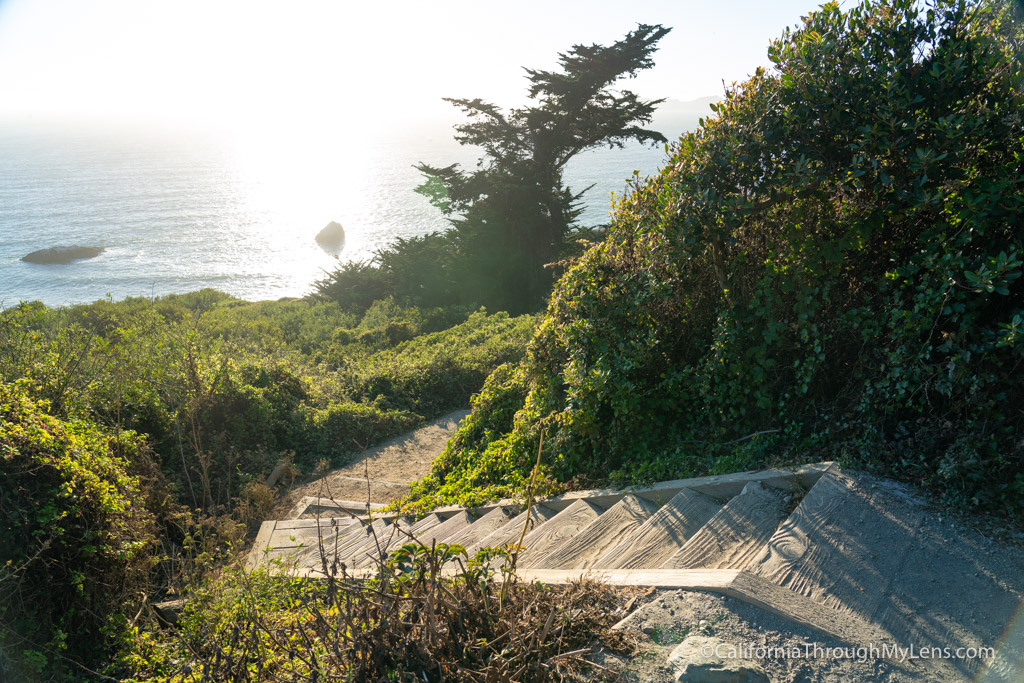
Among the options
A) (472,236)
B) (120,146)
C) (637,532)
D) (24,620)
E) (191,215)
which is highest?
(120,146)

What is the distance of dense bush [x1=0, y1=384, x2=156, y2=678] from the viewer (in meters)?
3.85

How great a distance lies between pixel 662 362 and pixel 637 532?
1.70 metres

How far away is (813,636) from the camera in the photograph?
7.54ft

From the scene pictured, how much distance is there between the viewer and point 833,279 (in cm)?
383

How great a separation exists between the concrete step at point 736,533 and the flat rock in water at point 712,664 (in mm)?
687

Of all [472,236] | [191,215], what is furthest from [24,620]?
[191,215]

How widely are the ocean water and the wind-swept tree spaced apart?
644 centimetres

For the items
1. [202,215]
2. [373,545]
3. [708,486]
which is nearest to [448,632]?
[708,486]

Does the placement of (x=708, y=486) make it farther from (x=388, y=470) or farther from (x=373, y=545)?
(x=388, y=470)

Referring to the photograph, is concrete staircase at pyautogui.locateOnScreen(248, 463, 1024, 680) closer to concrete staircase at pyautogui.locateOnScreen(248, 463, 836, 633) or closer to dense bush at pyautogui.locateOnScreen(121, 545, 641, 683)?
concrete staircase at pyautogui.locateOnScreen(248, 463, 836, 633)

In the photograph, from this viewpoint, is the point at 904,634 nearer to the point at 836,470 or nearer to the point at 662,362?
the point at 836,470

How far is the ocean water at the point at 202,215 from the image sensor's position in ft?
157

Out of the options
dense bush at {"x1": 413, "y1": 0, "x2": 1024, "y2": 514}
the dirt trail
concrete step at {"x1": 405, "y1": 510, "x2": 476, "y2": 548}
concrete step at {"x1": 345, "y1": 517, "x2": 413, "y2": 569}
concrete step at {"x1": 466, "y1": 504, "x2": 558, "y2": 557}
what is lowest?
the dirt trail

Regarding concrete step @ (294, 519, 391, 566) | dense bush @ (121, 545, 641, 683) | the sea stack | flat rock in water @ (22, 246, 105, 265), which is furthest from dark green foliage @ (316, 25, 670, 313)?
flat rock in water @ (22, 246, 105, 265)
